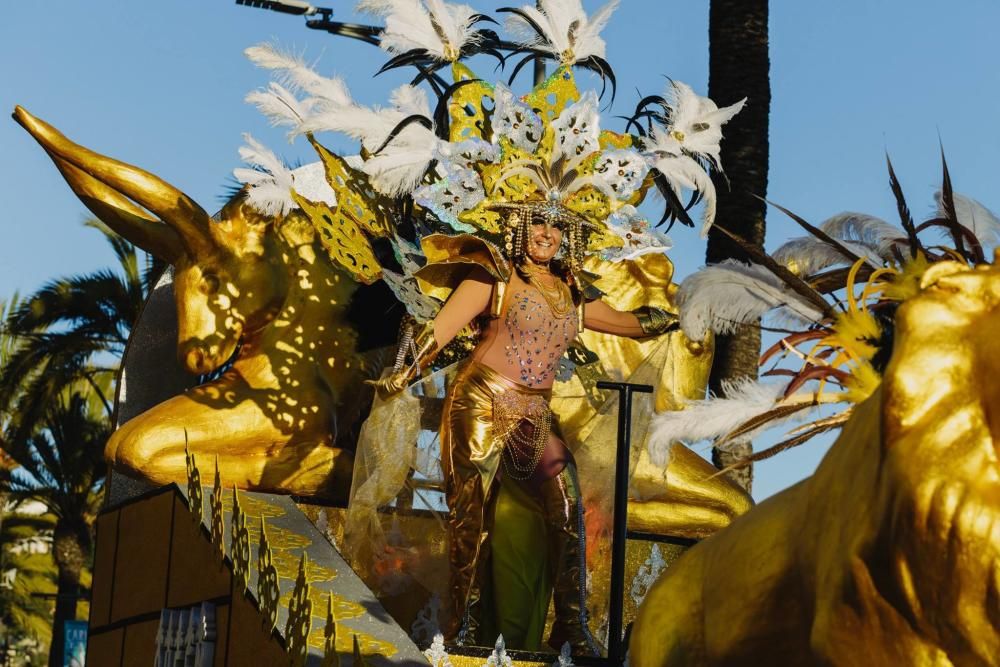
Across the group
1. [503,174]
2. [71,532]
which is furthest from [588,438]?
[71,532]

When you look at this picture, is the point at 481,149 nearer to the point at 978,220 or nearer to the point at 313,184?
the point at 313,184

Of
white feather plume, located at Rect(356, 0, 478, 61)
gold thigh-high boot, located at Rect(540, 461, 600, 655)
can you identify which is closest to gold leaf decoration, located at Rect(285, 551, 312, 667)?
gold thigh-high boot, located at Rect(540, 461, 600, 655)

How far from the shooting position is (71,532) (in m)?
21.5

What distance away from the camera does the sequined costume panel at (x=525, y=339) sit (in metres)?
6.54

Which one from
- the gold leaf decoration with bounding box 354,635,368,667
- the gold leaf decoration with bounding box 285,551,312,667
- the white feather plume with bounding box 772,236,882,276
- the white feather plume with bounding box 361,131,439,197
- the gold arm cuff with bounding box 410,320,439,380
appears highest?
the white feather plume with bounding box 361,131,439,197

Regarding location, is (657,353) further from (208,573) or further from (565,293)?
(208,573)

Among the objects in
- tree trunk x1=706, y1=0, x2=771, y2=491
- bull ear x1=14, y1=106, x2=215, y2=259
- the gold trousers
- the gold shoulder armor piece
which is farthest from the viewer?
tree trunk x1=706, y1=0, x2=771, y2=491

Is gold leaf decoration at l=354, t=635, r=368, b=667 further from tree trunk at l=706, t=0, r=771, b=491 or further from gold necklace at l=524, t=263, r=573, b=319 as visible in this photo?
tree trunk at l=706, t=0, r=771, b=491

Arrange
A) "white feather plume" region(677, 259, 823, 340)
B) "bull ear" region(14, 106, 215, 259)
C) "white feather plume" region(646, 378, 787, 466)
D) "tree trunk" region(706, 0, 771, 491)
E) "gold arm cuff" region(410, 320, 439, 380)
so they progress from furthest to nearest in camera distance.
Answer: "tree trunk" region(706, 0, 771, 491)
"bull ear" region(14, 106, 215, 259)
"gold arm cuff" region(410, 320, 439, 380)
"white feather plume" region(677, 259, 823, 340)
"white feather plume" region(646, 378, 787, 466)

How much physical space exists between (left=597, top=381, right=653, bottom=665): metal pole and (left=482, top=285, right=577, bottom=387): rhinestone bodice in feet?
2.24

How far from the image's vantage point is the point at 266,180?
7496 mm

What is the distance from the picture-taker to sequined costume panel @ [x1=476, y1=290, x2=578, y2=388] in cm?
654

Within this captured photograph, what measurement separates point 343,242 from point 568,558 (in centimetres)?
196

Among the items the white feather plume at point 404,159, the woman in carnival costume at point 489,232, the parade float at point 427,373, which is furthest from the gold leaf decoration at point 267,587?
the white feather plume at point 404,159
